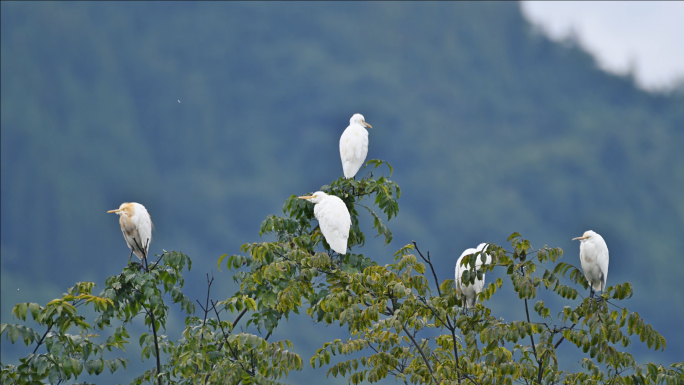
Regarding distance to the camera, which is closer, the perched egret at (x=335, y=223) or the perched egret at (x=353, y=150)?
the perched egret at (x=335, y=223)

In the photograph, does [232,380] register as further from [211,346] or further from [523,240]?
[523,240]

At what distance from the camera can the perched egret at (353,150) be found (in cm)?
Result: 572

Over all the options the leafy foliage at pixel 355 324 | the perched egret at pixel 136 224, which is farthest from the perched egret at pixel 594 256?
the perched egret at pixel 136 224

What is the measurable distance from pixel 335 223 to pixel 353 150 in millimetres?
1547

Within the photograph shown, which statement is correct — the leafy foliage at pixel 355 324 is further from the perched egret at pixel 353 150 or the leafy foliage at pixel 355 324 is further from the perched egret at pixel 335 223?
the perched egret at pixel 353 150

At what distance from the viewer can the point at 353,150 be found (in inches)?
225

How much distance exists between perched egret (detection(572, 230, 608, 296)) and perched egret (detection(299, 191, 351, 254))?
1.73 meters

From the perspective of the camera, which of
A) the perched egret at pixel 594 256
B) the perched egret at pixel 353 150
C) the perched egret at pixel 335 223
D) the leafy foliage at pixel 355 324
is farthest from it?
the perched egret at pixel 353 150

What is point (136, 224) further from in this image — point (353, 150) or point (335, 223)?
point (353, 150)

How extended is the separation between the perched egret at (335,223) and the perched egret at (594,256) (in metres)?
1.73

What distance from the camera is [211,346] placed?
3844 millimetres

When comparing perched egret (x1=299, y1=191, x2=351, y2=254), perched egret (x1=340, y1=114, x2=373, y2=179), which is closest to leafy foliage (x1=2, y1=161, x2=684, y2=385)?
perched egret (x1=299, y1=191, x2=351, y2=254)

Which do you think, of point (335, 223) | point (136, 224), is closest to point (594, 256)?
point (335, 223)

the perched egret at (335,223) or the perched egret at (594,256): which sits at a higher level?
the perched egret at (335,223)
